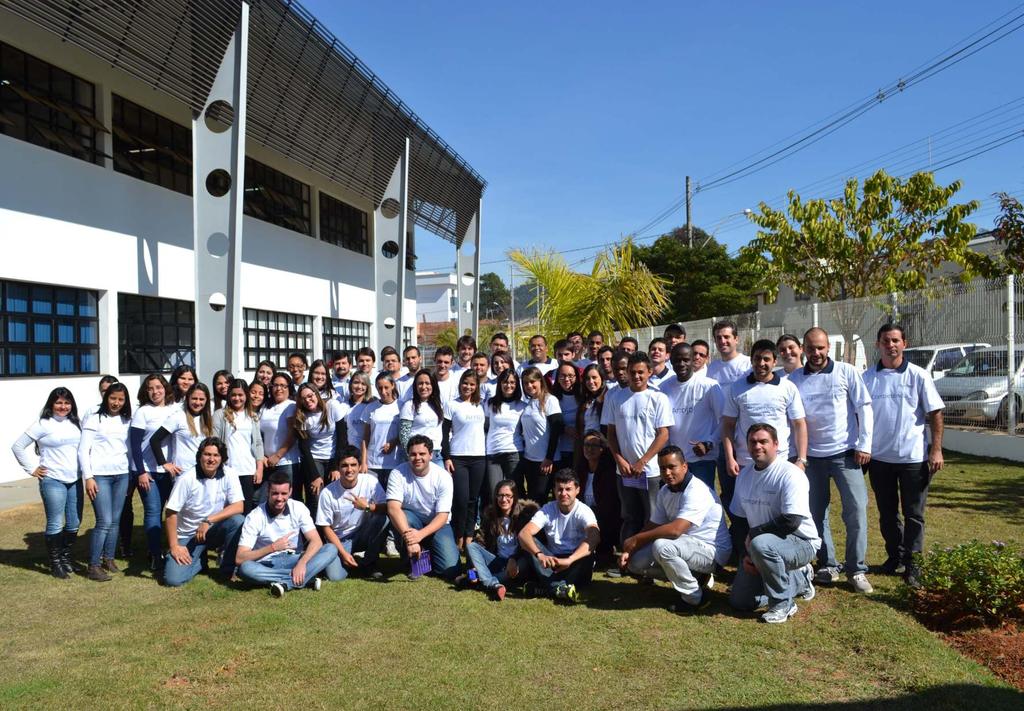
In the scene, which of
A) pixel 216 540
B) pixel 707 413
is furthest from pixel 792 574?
pixel 216 540

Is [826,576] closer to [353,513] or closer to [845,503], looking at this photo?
[845,503]

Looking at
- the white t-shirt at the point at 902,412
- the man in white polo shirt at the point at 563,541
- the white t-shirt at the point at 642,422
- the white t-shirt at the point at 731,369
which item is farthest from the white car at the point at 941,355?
the man in white polo shirt at the point at 563,541

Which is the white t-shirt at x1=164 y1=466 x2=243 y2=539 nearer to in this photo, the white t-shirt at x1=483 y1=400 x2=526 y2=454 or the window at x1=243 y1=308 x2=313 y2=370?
the white t-shirt at x1=483 y1=400 x2=526 y2=454

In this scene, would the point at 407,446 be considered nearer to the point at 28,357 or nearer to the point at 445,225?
the point at 28,357

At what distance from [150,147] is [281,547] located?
9.98 m

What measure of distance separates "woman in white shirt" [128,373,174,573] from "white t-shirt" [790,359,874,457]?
523 centimetres

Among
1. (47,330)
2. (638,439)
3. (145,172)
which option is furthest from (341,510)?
(145,172)

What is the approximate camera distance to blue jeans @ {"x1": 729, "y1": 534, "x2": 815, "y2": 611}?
486 centimetres

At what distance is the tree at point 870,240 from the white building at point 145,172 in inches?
357

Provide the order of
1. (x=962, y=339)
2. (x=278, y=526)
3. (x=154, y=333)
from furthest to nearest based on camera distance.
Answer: (x=154, y=333) → (x=962, y=339) → (x=278, y=526)

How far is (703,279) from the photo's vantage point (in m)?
40.3

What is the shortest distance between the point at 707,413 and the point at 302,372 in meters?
5.06

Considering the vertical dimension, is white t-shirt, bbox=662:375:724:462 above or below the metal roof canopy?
below

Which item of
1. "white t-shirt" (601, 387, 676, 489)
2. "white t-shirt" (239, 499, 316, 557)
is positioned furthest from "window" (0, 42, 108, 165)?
"white t-shirt" (601, 387, 676, 489)
